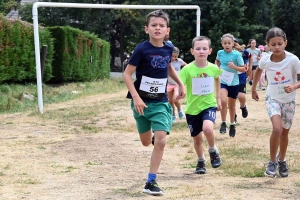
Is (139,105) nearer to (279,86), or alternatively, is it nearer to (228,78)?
(279,86)

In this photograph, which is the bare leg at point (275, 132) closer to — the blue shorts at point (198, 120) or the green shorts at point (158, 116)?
the blue shorts at point (198, 120)

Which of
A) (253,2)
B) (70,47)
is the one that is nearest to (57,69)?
(70,47)

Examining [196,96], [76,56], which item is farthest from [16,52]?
[196,96]

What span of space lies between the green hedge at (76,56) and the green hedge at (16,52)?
313 centimetres

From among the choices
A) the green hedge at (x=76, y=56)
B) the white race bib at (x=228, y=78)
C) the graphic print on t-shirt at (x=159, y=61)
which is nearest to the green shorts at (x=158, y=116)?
the graphic print on t-shirt at (x=159, y=61)

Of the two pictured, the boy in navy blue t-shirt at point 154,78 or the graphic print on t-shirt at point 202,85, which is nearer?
the boy in navy blue t-shirt at point 154,78

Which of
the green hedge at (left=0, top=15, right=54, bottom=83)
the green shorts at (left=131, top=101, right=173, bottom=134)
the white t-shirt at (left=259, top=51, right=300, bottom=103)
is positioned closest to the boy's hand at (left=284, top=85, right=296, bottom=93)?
the white t-shirt at (left=259, top=51, right=300, bottom=103)

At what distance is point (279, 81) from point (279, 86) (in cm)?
6

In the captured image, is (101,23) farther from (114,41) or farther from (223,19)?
(223,19)

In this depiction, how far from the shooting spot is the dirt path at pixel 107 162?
19.3 feet

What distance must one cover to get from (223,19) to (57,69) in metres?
18.4

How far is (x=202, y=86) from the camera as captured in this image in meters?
7.27

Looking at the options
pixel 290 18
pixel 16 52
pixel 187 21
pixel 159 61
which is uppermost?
pixel 159 61

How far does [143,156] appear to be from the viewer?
8414mm
